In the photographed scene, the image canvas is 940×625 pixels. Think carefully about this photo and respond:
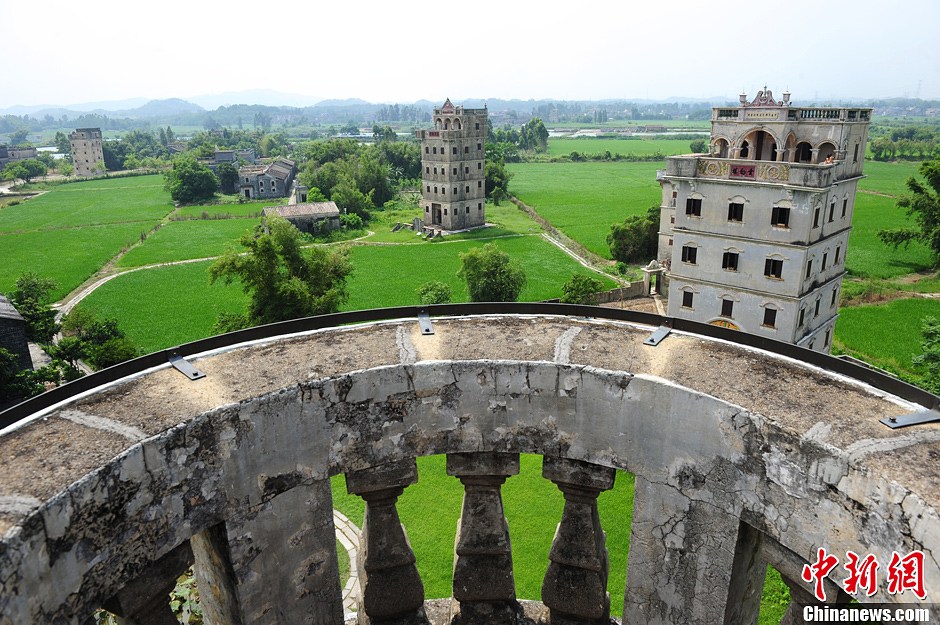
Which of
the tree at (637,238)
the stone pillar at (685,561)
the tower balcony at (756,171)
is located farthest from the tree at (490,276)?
the stone pillar at (685,561)

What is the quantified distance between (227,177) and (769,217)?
301ft

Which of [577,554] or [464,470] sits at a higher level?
[464,470]

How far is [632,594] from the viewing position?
8.66 m

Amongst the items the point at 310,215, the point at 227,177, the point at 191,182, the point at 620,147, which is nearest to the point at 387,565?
the point at 310,215

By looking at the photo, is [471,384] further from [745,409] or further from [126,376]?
[126,376]

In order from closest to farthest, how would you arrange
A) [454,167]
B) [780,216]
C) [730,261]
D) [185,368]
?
[185,368]
[780,216]
[730,261]
[454,167]

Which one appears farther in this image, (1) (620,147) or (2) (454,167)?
(1) (620,147)

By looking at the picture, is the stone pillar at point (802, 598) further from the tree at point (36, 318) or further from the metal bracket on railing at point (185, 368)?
the tree at point (36, 318)

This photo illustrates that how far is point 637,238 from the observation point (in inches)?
2019

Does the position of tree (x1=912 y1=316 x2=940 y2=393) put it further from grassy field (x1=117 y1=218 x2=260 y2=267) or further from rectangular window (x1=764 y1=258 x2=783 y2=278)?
grassy field (x1=117 y1=218 x2=260 y2=267)

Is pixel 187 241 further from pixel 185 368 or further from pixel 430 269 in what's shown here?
pixel 185 368

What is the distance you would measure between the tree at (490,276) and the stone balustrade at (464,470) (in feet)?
91.3

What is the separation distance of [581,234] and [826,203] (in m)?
37.6

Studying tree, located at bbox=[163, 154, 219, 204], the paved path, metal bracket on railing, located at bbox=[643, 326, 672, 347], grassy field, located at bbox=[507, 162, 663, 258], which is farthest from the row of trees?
tree, located at bbox=[163, 154, 219, 204]
